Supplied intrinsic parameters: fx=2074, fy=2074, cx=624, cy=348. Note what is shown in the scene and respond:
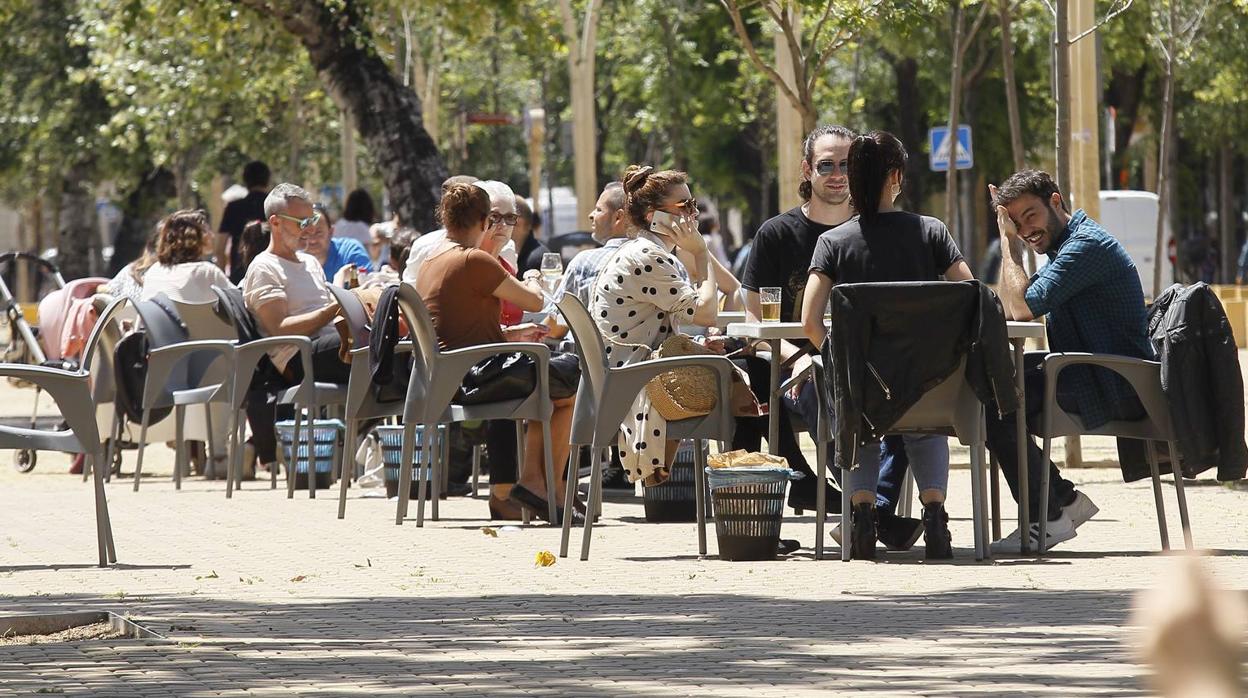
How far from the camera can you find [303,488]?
496 inches

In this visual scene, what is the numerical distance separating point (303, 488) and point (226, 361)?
2.98 feet

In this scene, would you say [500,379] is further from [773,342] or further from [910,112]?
[910,112]

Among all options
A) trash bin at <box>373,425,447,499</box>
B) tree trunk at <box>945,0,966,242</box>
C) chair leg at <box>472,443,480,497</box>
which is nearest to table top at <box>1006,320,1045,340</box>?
chair leg at <box>472,443,480,497</box>

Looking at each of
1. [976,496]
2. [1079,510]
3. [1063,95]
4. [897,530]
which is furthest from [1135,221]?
[976,496]

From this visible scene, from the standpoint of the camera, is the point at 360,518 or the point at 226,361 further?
the point at 226,361

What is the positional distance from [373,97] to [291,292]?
26.4ft

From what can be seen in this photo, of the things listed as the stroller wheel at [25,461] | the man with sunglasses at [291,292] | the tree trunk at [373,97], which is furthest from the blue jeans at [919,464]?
the tree trunk at [373,97]

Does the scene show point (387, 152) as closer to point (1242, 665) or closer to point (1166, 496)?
point (1166, 496)

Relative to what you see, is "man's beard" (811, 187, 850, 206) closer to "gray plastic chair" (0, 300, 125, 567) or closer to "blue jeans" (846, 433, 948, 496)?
"blue jeans" (846, 433, 948, 496)

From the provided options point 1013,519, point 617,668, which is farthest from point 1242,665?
point 1013,519

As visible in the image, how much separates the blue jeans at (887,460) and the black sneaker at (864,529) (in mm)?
320

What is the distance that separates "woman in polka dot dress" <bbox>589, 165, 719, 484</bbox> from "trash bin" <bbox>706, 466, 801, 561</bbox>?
2.80 feet

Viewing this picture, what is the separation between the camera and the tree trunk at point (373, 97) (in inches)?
773

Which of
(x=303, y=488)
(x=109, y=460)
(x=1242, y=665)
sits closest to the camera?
(x=1242, y=665)
